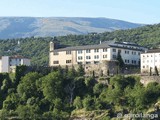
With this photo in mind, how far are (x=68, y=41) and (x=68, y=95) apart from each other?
69.7 metres

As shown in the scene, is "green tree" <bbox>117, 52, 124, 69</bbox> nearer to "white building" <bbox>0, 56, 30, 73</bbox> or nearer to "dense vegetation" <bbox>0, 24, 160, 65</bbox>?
"white building" <bbox>0, 56, 30, 73</bbox>

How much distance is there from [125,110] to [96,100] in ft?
19.8

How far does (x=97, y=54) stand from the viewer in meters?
110

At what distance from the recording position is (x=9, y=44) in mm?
175875

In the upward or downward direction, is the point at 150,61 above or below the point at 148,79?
above

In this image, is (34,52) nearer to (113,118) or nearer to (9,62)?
(9,62)

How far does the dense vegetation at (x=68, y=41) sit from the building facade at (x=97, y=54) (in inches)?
1243

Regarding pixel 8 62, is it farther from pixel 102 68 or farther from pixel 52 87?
pixel 52 87

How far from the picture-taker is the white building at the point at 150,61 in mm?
102250

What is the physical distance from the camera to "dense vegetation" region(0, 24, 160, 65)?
505ft

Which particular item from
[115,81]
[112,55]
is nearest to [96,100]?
[115,81]

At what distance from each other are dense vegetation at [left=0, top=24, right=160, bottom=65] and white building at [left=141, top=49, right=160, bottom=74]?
4125cm

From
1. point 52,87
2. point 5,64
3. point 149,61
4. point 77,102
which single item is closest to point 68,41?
point 5,64

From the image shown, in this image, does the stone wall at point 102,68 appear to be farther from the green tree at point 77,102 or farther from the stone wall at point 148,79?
the stone wall at point 148,79
